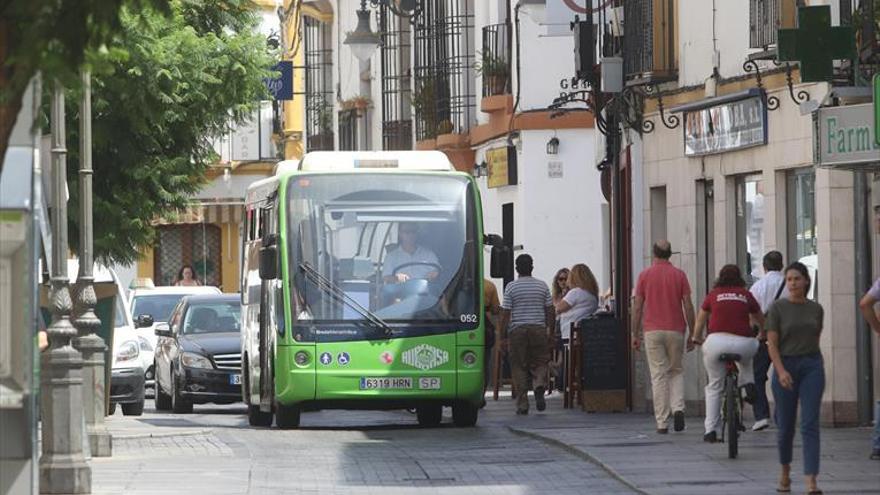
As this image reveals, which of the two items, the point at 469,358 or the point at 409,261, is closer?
the point at 469,358

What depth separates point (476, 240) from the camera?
25.7m

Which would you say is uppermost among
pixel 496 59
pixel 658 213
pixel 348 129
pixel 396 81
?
pixel 396 81

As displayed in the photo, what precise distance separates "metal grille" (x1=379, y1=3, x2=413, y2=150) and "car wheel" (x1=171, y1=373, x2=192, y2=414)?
15337mm

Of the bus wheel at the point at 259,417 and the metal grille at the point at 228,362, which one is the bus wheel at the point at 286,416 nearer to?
the bus wheel at the point at 259,417

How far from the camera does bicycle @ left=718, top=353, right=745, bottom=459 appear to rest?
62.7 ft

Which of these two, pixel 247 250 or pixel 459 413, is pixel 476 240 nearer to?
pixel 459 413

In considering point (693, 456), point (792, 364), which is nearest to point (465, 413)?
point (693, 456)

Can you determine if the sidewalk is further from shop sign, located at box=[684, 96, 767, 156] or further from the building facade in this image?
shop sign, located at box=[684, 96, 767, 156]

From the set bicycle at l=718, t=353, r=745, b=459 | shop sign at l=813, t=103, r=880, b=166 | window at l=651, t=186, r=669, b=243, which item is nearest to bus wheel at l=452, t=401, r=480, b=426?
window at l=651, t=186, r=669, b=243

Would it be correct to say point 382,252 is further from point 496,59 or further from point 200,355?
point 496,59

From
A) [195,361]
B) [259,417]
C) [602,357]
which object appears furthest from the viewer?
[195,361]

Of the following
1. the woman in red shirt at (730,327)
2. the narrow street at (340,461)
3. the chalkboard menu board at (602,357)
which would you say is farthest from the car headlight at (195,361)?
the woman in red shirt at (730,327)

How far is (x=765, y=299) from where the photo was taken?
888 inches

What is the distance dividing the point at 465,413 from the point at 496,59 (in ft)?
47.2
